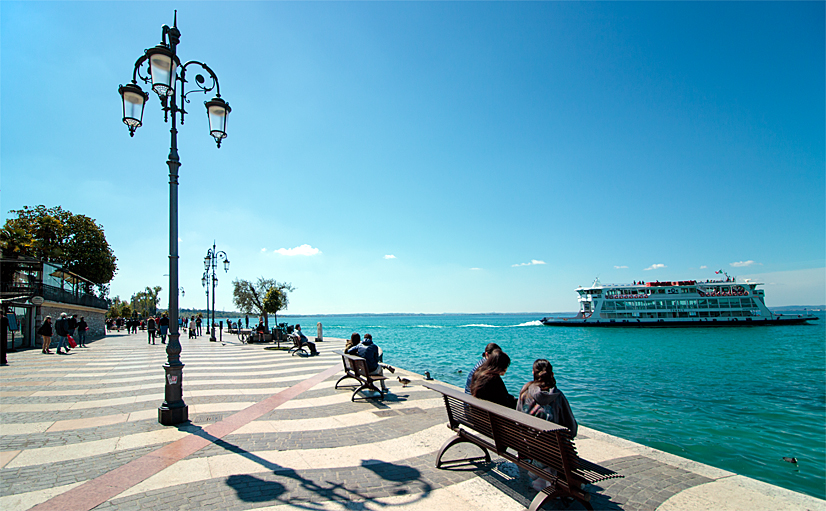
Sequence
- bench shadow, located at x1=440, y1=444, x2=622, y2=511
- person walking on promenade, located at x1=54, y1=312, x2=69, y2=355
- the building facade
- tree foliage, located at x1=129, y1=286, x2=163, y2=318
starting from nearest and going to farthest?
bench shadow, located at x1=440, y1=444, x2=622, y2=511 < person walking on promenade, located at x1=54, y1=312, x2=69, y2=355 < the building facade < tree foliage, located at x1=129, y1=286, x2=163, y2=318

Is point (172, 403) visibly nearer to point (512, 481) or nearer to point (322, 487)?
point (322, 487)

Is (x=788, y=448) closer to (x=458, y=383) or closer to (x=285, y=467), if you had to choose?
(x=458, y=383)

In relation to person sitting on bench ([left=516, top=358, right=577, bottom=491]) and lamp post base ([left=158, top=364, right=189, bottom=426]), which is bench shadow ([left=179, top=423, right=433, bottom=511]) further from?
lamp post base ([left=158, top=364, right=189, bottom=426])

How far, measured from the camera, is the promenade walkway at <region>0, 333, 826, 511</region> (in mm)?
3822

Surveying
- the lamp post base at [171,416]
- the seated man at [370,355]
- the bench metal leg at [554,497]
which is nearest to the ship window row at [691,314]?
the seated man at [370,355]

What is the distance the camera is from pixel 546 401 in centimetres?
390

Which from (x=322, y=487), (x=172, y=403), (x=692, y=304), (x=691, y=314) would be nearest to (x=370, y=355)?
(x=172, y=403)

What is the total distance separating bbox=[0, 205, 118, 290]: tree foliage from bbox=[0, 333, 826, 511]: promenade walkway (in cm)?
3472

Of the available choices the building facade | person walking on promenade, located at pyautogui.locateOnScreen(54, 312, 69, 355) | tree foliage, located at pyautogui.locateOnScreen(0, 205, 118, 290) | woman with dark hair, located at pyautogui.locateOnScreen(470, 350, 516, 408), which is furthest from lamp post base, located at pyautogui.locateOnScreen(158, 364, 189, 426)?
tree foliage, located at pyautogui.locateOnScreen(0, 205, 118, 290)

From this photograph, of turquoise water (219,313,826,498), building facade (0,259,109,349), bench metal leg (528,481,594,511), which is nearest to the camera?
bench metal leg (528,481,594,511)

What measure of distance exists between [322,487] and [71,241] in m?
45.3

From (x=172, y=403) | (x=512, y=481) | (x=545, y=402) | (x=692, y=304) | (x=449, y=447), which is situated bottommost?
(x=692, y=304)

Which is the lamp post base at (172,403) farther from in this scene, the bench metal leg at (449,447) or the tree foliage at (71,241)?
the tree foliage at (71,241)

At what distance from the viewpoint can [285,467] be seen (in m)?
4.67
